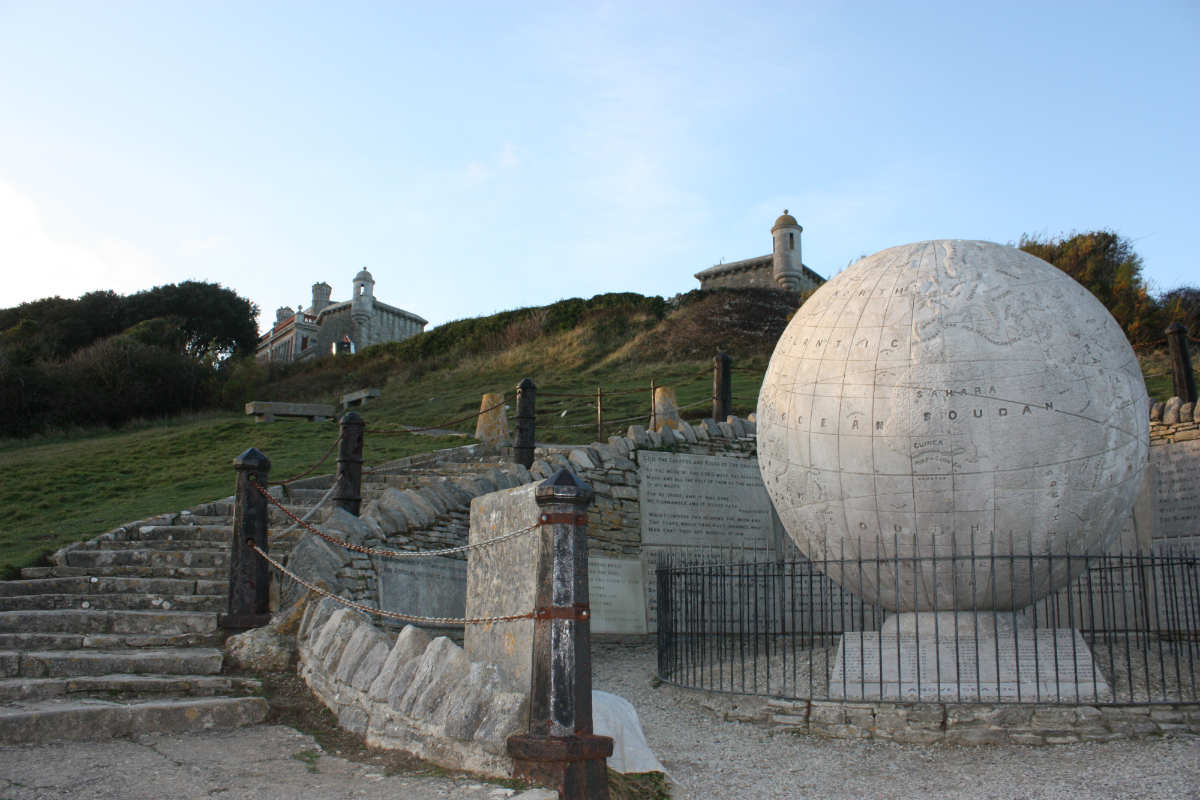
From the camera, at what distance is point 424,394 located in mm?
31344

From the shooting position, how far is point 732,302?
3759 centimetres

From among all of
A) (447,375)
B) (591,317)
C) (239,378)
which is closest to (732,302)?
(591,317)

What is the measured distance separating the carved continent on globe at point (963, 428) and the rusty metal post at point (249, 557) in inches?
179

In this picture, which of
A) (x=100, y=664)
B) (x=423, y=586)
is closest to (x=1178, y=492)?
(x=423, y=586)

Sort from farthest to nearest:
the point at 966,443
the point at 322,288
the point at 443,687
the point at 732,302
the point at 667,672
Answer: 1. the point at 322,288
2. the point at 732,302
3. the point at 667,672
4. the point at 966,443
5. the point at 443,687

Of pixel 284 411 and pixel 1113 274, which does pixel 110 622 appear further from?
pixel 1113 274

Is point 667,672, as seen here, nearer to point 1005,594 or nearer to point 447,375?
point 1005,594

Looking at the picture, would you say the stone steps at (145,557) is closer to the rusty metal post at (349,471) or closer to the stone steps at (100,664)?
the rusty metal post at (349,471)

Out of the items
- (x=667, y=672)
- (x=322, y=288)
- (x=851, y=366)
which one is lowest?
(x=667, y=672)

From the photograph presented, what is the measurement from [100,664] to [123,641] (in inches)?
20.1

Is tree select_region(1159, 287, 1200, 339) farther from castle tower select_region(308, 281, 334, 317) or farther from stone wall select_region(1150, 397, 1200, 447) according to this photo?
castle tower select_region(308, 281, 334, 317)

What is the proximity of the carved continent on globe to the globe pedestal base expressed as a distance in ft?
0.72

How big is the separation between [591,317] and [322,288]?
82.0 feet

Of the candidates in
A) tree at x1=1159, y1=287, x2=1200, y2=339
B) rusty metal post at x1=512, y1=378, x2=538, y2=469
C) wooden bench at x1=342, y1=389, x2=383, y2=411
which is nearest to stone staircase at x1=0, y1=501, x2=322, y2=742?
rusty metal post at x1=512, y1=378, x2=538, y2=469
